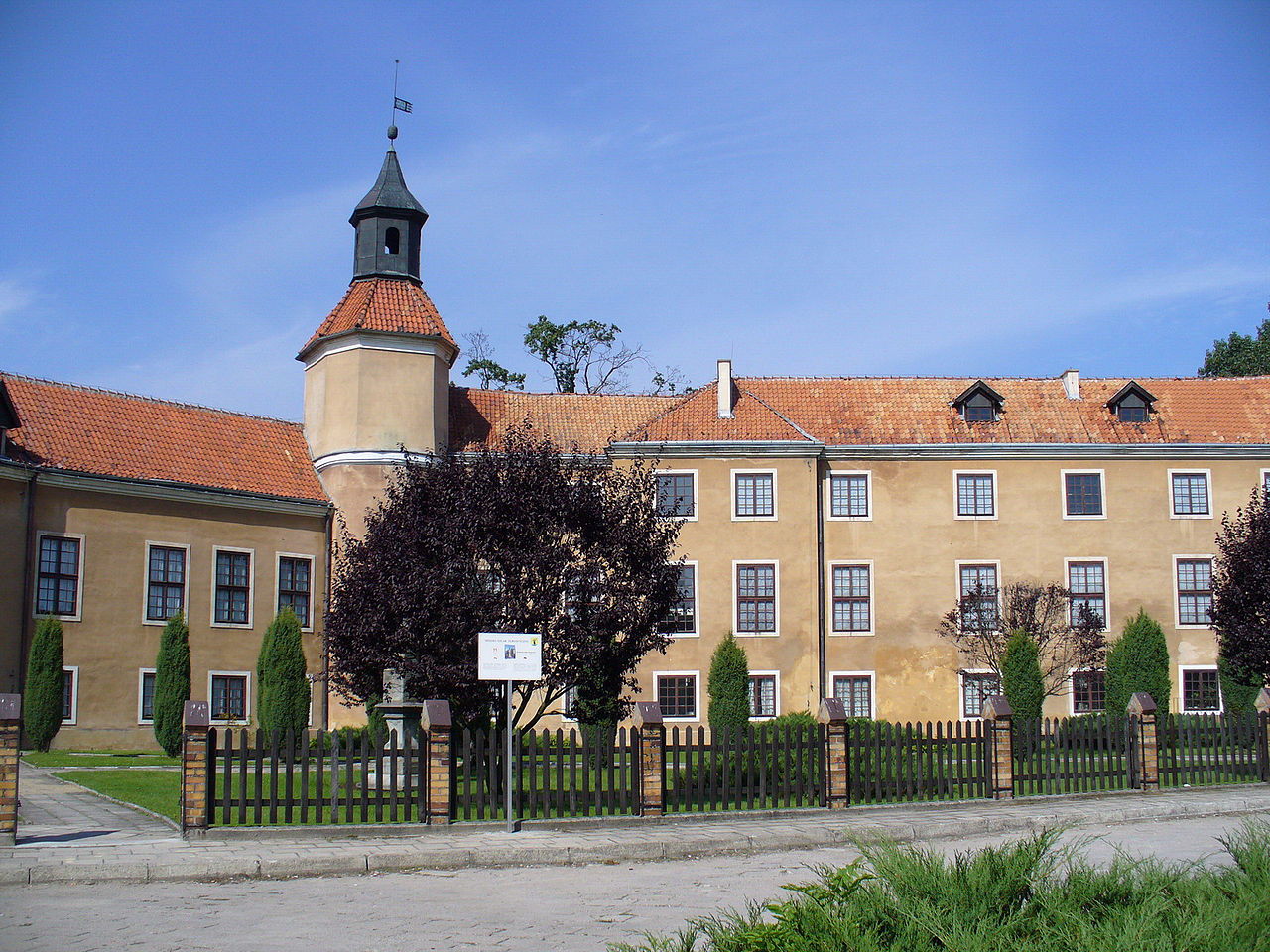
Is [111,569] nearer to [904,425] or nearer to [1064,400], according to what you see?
[904,425]

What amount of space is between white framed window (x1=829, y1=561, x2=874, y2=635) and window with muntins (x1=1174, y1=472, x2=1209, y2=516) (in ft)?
31.1

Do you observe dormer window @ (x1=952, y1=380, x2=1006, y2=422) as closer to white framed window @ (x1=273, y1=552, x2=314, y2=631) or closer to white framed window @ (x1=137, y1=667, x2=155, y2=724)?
white framed window @ (x1=273, y1=552, x2=314, y2=631)

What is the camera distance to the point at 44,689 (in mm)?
28859

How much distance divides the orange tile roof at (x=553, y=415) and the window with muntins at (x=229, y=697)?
31.2 feet

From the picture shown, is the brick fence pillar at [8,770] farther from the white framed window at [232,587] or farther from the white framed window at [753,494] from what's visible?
the white framed window at [753,494]

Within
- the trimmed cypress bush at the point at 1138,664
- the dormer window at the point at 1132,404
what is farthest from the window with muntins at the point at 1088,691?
the dormer window at the point at 1132,404

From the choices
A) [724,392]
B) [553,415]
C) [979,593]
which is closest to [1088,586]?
[979,593]

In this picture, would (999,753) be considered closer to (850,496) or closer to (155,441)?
(850,496)

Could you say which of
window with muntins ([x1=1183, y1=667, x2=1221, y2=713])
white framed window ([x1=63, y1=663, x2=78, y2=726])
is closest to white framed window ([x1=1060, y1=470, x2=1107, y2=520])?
window with muntins ([x1=1183, y1=667, x2=1221, y2=713])

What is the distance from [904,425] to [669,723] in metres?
11.4

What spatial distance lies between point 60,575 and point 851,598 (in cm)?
2106

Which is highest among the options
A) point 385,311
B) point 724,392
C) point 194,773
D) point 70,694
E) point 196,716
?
point 385,311

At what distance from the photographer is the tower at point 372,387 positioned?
35.8 metres

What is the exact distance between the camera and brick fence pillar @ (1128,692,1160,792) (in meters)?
21.2
